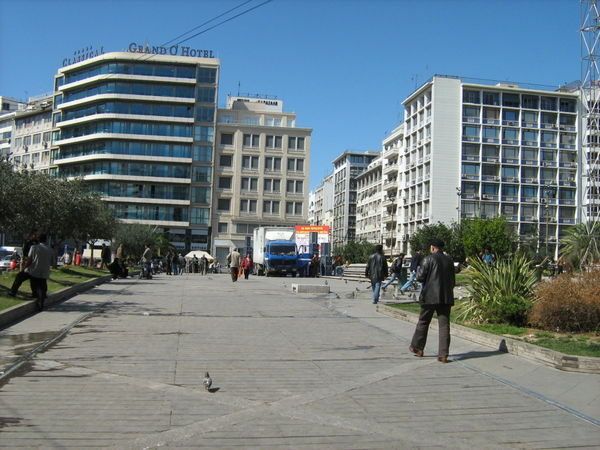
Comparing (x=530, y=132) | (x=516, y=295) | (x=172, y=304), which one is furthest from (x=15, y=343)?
(x=530, y=132)

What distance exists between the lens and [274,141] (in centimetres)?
8344

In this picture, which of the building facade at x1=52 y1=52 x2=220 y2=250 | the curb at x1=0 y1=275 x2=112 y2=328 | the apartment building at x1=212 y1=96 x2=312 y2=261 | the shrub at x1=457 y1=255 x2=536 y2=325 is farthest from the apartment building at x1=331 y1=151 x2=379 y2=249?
the shrub at x1=457 y1=255 x2=536 y2=325

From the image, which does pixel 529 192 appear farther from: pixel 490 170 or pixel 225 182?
pixel 225 182

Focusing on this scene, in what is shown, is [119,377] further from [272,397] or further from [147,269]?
[147,269]

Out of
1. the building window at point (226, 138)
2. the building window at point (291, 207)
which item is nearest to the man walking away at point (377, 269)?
the building window at point (291, 207)

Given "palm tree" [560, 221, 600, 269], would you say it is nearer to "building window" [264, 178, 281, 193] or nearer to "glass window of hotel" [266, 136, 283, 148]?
"building window" [264, 178, 281, 193]

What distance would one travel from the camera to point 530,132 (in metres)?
84.9

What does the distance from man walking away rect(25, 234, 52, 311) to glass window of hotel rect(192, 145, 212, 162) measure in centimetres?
6945

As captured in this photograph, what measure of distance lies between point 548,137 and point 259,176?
139 ft

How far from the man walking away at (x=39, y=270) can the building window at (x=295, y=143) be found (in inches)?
2799

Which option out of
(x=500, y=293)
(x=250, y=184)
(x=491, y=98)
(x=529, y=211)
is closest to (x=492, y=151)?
(x=491, y=98)

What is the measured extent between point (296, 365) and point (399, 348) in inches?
90.4

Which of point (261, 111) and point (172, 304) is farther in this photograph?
point (261, 111)

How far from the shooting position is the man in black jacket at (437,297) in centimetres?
811
